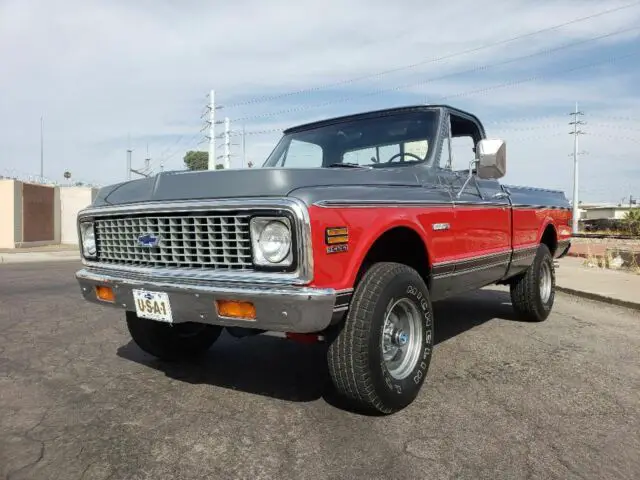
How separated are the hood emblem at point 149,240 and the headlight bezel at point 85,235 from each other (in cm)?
65

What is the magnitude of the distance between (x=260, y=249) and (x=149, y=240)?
0.83 metres

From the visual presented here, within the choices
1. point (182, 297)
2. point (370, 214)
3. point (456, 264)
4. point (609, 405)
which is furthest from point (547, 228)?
point (182, 297)

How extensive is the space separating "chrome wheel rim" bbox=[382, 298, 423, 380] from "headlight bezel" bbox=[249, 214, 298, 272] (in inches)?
31.9

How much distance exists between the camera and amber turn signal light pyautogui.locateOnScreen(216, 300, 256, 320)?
273 centimetres

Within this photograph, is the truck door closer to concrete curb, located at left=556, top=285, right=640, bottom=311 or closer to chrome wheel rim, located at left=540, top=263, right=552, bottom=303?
chrome wheel rim, located at left=540, top=263, right=552, bottom=303

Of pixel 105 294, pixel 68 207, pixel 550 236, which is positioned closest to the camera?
pixel 105 294

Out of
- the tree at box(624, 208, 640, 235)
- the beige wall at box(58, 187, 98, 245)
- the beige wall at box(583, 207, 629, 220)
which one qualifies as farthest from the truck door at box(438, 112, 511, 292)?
the beige wall at box(583, 207, 629, 220)

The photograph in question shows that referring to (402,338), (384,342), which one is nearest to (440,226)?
(402,338)

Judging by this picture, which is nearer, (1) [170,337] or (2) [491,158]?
(2) [491,158]

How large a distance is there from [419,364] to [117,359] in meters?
2.45

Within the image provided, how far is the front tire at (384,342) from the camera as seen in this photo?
2.88m

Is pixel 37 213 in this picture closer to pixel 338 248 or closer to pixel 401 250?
pixel 401 250

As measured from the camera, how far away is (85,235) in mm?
3805

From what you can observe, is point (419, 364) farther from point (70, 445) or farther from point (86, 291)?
point (86, 291)
